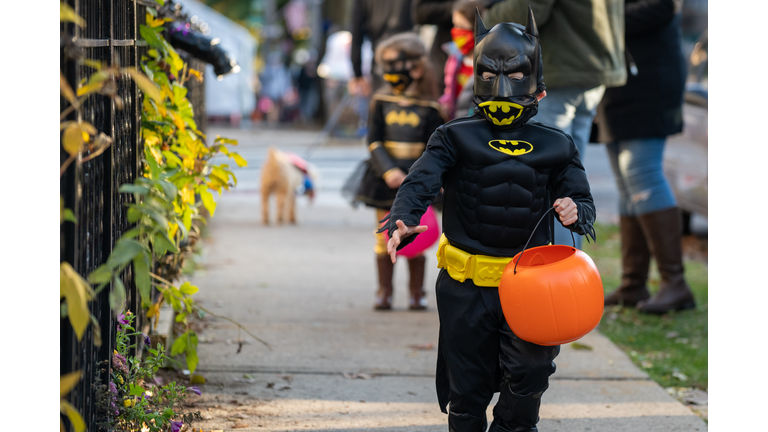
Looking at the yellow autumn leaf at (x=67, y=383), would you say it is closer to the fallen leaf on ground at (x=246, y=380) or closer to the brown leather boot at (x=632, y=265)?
the fallen leaf on ground at (x=246, y=380)

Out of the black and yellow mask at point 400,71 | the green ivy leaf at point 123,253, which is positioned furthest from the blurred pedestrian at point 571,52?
the green ivy leaf at point 123,253

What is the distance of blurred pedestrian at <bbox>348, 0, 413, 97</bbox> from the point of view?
22.9ft

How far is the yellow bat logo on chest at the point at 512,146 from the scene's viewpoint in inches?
104

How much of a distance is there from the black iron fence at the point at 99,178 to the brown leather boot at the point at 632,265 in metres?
3.24

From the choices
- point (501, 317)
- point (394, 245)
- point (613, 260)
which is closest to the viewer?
point (394, 245)

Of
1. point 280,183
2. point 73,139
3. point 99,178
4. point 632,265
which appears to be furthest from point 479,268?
point 280,183

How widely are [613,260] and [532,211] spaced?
4.58 m

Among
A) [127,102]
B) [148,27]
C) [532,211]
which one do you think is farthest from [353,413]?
[148,27]

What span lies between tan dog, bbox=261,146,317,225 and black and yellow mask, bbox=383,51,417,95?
3419 millimetres

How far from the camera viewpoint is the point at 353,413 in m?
3.36

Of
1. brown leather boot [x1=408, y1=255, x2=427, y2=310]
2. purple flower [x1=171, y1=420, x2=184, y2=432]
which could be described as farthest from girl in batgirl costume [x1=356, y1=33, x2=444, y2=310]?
purple flower [x1=171, y1=420, x2=184, y2=432]

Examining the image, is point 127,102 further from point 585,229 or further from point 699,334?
point 699,334

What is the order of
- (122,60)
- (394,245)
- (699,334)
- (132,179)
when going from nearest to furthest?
(394,245) → (122,60) → (132,179) → (699,334)

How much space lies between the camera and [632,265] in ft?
17.4
